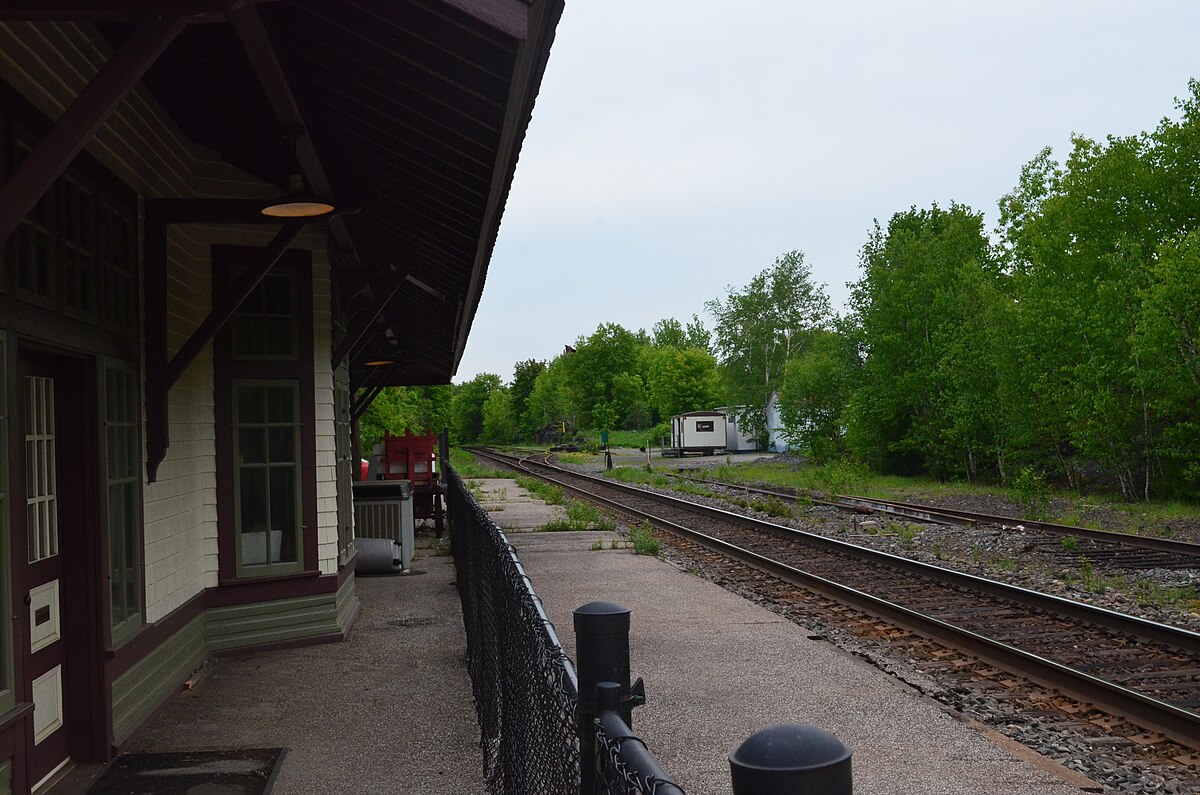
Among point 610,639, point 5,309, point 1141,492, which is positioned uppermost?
point 5,309

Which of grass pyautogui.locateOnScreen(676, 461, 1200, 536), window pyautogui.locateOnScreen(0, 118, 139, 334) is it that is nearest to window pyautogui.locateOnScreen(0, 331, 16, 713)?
window pyautogui.locateOnScreen(0, 118, 139, 334)

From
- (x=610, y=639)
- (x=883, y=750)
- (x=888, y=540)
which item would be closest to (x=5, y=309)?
(x=610, y=639)

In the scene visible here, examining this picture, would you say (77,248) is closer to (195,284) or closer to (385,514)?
(195,284)

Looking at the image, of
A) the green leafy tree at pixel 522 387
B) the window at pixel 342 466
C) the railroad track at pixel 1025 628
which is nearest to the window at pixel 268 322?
the window at pixel 342 466

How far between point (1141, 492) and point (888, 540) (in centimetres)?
1224

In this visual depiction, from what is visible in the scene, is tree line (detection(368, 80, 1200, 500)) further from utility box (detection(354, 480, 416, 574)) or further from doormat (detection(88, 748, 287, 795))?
doormat (detection(88, 748, 287, 795))

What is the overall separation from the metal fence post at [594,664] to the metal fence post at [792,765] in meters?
1.08

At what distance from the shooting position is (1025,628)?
9.93 m

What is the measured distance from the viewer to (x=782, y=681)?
791 centimetres

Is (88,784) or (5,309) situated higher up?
(5,309)

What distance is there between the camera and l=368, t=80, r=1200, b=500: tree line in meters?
24.1

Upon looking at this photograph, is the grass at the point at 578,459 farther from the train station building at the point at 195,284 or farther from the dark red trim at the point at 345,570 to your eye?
the train station building at the point at 195,284

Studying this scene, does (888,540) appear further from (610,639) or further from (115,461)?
(610,639)

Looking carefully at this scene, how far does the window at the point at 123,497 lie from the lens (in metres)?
6.15
